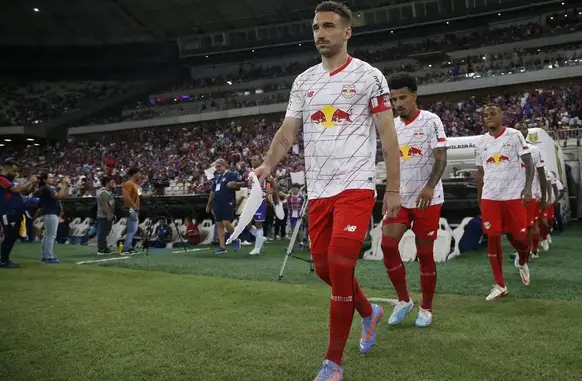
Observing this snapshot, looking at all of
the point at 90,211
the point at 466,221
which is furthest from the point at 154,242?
the point at 466,221

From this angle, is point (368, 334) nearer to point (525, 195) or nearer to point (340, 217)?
point (340, 217)

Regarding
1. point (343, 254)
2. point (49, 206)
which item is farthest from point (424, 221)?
point (49, 206)

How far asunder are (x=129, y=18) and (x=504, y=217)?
45.4 metres

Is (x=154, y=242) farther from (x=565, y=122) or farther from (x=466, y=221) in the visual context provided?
(x=565, y=122)

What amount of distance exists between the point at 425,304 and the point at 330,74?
2287 mm

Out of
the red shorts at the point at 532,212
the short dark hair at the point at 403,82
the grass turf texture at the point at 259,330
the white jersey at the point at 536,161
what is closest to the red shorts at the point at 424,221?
the grass turf texture at the point at 259,330

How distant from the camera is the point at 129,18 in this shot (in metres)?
45.6

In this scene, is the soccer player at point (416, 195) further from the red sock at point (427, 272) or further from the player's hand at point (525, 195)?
the player's hand at point (525, 195)

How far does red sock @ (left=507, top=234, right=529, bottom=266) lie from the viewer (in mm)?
5930

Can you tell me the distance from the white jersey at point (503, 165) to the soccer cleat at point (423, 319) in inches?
78.6

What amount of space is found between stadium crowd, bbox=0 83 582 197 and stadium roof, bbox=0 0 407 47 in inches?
365

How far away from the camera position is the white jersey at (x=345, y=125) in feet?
10.9

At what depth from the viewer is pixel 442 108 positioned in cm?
3341

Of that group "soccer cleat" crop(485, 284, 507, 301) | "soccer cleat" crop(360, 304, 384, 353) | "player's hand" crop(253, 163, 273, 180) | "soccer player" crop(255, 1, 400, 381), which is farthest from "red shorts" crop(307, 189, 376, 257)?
"soccer cleat" crop(485, 284, 507, 301)
